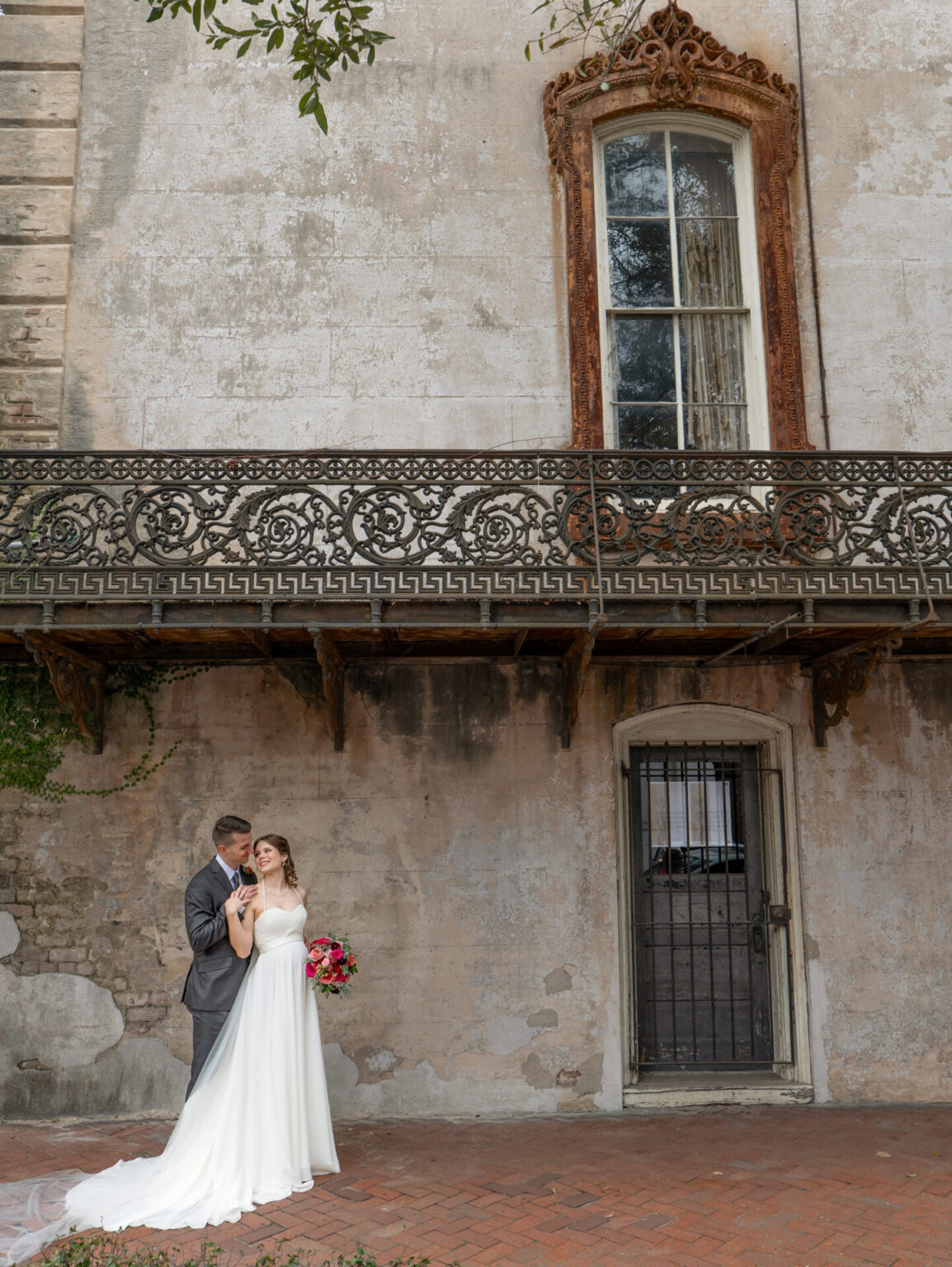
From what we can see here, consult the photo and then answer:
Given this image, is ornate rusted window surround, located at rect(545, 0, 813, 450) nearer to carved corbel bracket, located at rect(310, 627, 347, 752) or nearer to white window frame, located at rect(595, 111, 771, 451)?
white window frame, located at rect(595, 111, 771, 451)

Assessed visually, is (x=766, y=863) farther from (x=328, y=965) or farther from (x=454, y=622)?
(x=328, y=965)

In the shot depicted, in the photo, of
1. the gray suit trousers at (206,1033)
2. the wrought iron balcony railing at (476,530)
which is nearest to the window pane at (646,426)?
the wrought iron balcony railing at (476,530)

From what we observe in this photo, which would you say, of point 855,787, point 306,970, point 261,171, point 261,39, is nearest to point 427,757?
point 306,970

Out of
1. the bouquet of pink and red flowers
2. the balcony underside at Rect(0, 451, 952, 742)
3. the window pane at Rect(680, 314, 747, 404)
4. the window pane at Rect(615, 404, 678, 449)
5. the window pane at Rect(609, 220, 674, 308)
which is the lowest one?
the bouquet of pink and red flowers

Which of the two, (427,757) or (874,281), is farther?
(874,281)

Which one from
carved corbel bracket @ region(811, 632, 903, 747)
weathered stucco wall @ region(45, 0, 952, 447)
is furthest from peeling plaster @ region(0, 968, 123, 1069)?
carved corbel bracket @ region(811, 632, 903, 747)

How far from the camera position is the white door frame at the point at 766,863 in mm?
Result: 7457

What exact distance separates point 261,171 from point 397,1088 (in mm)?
7469

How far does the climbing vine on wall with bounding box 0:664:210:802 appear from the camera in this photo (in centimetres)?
764

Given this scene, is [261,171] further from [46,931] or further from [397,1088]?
[397,1088]

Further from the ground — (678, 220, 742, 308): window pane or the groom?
(678, 220, 742, 308): window pane

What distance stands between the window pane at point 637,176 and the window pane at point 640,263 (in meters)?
0.14

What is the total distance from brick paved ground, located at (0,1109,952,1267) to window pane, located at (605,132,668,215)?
7.43 meters

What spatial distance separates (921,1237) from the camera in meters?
4.99
